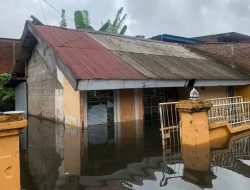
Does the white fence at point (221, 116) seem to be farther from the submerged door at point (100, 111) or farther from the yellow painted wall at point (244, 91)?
the yellow painted wall at point (244, 91)

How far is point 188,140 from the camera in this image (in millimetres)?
7625

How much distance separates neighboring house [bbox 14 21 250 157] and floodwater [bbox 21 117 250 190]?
0.60 meters

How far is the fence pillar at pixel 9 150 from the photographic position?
3818 mm

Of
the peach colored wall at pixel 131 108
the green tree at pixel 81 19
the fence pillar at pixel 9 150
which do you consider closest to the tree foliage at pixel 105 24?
the green tree at pixel 81 19

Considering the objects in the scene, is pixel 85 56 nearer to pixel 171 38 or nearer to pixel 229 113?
pixel 229 113

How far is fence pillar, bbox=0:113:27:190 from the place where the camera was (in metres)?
3.82

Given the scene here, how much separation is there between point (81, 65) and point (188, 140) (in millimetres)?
5920

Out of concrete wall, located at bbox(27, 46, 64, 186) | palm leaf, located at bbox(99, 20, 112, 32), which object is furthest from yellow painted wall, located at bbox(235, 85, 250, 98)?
concrete wall, located at bbox(27, 46, 64, 186)

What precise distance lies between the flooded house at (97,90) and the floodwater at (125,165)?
0.04m

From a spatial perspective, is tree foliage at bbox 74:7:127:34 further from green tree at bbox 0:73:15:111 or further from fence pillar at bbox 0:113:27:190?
fence pillar at bbox 0:113:27:190

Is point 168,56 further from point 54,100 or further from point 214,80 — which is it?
point 54,100

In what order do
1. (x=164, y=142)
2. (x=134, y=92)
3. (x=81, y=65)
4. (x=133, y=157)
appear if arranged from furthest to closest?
(x=134, y=92) → (x=81, y=65) → (x=164, y=142) → (x=133, y=157)

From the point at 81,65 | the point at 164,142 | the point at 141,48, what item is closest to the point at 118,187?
the point at 164,142

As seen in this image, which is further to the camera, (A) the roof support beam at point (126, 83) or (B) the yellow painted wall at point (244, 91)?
(B) the yellow painted wall at point (244, 91)
